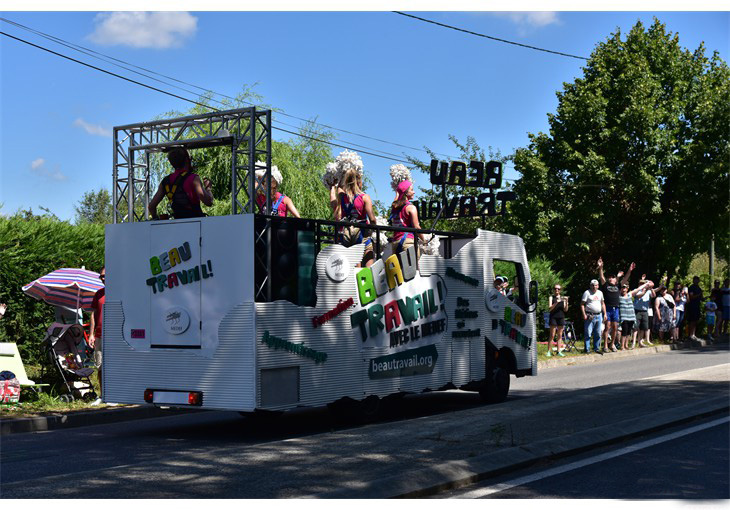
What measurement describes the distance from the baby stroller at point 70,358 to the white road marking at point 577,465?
778 centimetres

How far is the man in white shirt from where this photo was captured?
75.2 feet

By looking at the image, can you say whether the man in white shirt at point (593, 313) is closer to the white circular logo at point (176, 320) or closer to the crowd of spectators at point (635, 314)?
the crowd of spectators at point (635, 314)

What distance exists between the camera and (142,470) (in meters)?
7.30

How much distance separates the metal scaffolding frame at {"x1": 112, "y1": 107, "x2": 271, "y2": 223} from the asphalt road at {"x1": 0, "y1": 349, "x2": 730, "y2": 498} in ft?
8.93

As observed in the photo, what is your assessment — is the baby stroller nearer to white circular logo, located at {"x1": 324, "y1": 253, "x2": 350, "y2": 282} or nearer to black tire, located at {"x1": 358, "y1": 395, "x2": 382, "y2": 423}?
black tire, located at {"x1": 358, "y1": 395, "x2": 382, "y2": 423}

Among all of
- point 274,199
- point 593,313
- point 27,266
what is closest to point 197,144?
point 274,199

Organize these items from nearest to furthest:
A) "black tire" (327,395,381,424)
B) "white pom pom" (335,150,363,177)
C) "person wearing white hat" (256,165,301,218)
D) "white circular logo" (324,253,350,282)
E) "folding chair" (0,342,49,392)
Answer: "white circular logo" (324,253,350,282), "black tire" (327,395,381,424), "person wearing white hat" (256,165,301,218), "white pom pom" (335,150,363,177), "folding chair" (0,342,49,392)

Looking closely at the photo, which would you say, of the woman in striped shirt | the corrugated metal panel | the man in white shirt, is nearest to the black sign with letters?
the corrugated metal panel

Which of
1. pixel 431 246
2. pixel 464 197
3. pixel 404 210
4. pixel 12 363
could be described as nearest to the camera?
pixel 431 246

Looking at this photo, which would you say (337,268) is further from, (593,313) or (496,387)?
(593,313)

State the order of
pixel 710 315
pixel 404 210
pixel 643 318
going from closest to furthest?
pixel 404 210, pixel 643 318, pixel 710 315

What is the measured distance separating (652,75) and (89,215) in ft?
335

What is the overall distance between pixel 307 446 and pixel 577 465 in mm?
2431

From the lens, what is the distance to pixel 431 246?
40.6 ft
